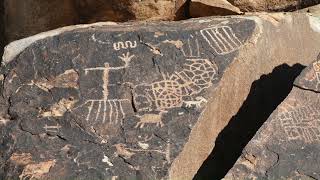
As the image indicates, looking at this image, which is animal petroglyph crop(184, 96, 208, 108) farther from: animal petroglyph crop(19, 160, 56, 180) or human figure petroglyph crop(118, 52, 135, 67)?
animal petroglyph crop(19, 160, 56, 180)

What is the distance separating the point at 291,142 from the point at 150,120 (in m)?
0.85

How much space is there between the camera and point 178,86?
4590 mm

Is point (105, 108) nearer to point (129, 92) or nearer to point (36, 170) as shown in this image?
point (129, 92)

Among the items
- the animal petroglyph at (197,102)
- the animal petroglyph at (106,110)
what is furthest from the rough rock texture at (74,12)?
the animal petroglyph at (197,102)

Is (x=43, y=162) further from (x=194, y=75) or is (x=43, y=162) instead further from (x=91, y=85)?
(x=194, y=75)

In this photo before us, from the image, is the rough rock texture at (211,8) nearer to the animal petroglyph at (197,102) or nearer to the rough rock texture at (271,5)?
the rough rock texture at (271,5)

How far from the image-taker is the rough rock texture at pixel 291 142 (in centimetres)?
398

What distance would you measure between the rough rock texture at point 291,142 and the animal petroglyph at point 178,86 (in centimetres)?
49

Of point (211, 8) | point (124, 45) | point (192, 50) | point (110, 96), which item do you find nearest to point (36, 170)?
point (110, 96)

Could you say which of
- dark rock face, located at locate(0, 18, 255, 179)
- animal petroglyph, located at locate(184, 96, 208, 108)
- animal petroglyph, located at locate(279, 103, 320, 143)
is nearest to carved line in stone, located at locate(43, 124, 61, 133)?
dark rock face, located at locate(0, 18, 255, 179)

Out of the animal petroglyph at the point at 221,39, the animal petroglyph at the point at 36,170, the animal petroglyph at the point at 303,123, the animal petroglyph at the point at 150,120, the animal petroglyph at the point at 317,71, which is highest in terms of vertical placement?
the animal petroglyph at the point at 221,39

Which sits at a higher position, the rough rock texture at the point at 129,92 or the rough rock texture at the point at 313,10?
the rough rock texture at the point at 129,92

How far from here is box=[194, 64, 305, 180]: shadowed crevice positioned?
181 inches

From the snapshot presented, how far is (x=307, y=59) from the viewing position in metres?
5.45
